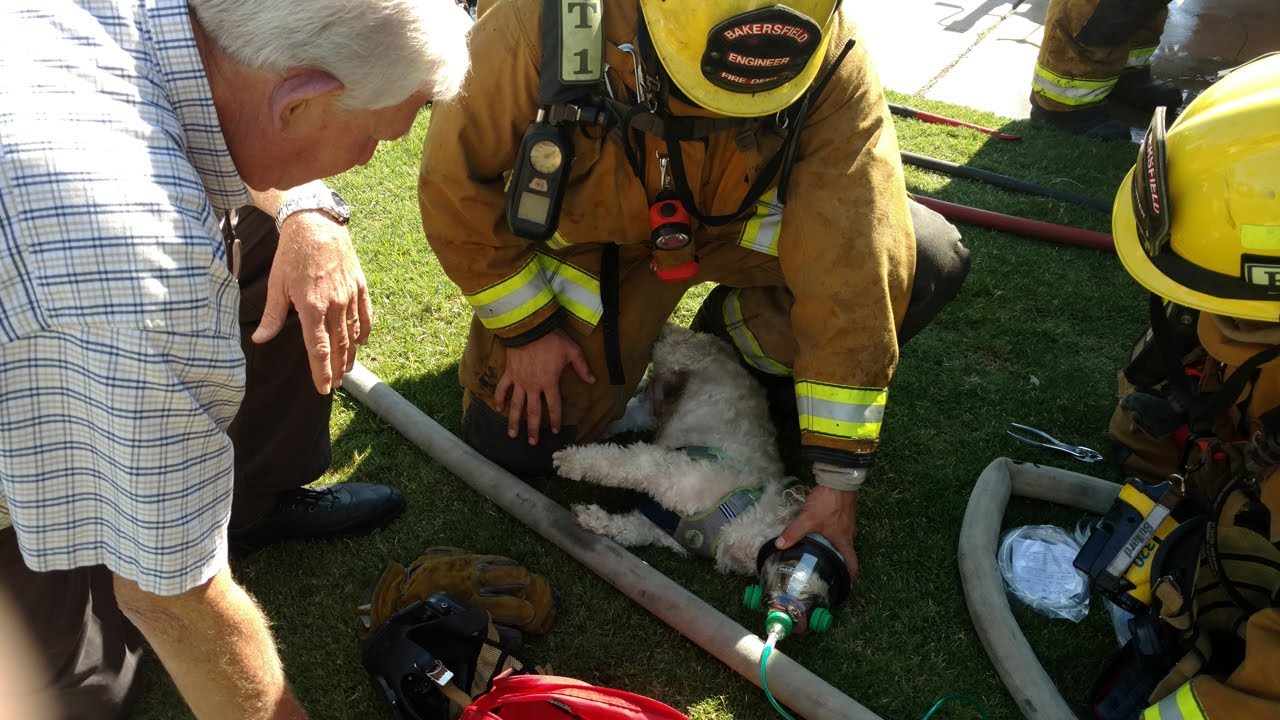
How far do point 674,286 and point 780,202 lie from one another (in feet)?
1.94

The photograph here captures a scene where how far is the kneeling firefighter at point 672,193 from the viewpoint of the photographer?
2506mm

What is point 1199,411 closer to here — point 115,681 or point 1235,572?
point 1235,572

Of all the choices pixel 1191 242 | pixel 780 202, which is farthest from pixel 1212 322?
pixel 780 202

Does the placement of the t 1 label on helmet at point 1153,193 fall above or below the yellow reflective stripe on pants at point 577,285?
above

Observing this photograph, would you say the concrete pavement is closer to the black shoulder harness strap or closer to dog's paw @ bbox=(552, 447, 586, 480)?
the black shoulder harness strap

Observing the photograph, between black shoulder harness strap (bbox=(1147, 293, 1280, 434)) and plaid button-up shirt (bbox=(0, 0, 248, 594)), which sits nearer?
plaid button-up shirt (bbox=(0, 0, 248, 594))

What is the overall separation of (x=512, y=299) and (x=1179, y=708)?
2301 mm

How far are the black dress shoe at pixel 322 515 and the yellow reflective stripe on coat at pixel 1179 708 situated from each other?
2.42m

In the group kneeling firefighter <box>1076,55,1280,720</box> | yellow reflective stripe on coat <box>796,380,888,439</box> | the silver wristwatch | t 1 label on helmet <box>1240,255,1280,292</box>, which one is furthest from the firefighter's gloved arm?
the silver wristwatch

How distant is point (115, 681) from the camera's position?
2363 millimetres

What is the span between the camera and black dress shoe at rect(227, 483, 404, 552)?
9.62ft

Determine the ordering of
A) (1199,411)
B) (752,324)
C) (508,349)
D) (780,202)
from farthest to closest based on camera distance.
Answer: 1. (752,324)
2. (508,349)
3. (780,202)
4. (1199,411)

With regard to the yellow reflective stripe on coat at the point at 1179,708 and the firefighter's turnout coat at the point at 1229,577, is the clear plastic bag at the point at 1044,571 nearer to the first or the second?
the firefighter's turnout coat at the point at 1229,577

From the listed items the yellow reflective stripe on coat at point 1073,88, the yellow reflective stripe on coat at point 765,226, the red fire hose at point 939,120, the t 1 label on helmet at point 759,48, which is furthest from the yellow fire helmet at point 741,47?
the yellow reflective stripe on coat at point 1073,88
